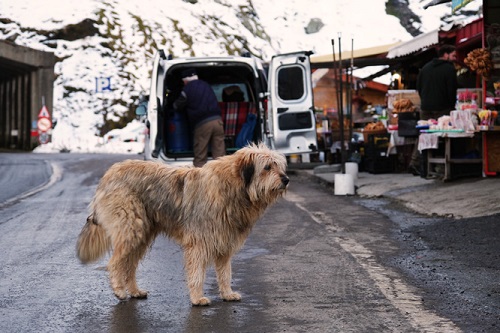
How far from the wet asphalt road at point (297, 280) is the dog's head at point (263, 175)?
2.62ft

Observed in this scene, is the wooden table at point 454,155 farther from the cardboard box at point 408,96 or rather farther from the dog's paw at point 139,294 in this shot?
the dog's paw at point 139,294

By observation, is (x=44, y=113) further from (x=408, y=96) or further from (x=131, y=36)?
(x=408, y=96)

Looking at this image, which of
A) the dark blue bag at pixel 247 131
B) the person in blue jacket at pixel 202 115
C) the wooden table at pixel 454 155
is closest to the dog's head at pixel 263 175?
the person in blue jacket at pixel 202 115

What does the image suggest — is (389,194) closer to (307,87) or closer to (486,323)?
(307,87)

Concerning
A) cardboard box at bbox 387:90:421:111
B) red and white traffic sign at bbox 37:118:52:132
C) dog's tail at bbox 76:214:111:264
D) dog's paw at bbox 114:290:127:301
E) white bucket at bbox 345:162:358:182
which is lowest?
dog's paw at bbox 114:290:127:301

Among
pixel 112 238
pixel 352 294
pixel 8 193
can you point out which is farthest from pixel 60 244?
pixel 8 193

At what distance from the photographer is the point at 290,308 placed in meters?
6.87

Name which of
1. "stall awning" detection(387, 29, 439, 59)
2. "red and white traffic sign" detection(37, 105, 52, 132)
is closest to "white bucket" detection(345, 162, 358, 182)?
"stall awning" detection(387, 29, 439, 59)

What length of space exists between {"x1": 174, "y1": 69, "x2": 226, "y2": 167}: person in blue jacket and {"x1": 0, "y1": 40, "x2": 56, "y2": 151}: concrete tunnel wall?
3171 cm

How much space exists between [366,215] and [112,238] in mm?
6697

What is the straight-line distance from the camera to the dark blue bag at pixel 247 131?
1761cm

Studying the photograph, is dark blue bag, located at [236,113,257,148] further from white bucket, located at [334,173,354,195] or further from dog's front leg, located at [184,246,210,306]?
dog's front leg, located at [184,246,210,306]

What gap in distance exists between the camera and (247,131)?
1762cm

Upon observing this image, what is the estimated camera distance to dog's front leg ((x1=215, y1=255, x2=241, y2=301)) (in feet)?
23.6
